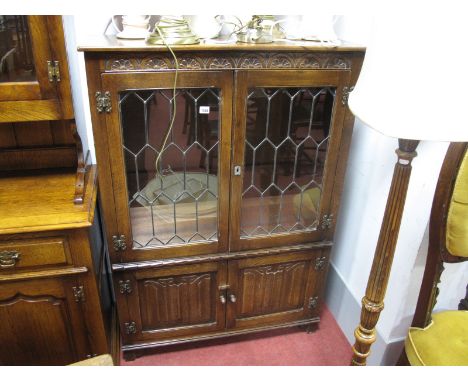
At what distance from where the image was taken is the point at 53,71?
3.65ft

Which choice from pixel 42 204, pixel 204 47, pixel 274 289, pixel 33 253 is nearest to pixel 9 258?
pixel 33 253

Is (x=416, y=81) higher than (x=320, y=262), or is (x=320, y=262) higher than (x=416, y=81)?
(x=416, y=81)

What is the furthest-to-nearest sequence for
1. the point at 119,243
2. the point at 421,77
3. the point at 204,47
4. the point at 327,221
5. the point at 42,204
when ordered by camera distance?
the point at 327,221
the point at 119,243
the point at 42,204
the point at 204,47
the point at 421,77

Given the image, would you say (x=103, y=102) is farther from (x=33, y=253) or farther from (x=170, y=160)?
(x=33, y=253)

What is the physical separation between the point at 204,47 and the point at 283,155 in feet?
1.54

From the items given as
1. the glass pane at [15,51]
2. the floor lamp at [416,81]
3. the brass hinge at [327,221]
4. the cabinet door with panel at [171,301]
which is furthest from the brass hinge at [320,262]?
the glass pane at [15,51]

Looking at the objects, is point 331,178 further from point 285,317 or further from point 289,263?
point 285,317

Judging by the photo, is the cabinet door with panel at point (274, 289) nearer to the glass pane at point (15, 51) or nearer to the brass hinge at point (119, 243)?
the brass hinge at point (119, 243)

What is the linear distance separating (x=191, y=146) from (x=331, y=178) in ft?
1.71

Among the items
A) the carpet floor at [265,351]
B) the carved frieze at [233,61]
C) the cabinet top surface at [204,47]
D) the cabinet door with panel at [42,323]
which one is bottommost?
the carpet floor at [265,351]

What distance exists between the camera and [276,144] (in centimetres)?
135

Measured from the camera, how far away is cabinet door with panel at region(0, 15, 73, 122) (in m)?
1.06

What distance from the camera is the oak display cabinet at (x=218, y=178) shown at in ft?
3.78

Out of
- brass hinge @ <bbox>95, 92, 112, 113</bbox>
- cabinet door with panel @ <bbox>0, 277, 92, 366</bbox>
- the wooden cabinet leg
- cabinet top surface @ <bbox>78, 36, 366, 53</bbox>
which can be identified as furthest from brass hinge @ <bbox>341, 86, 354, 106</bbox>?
cabinet door with panel @ <bbox>0, 277, 92, 366</bbox>
